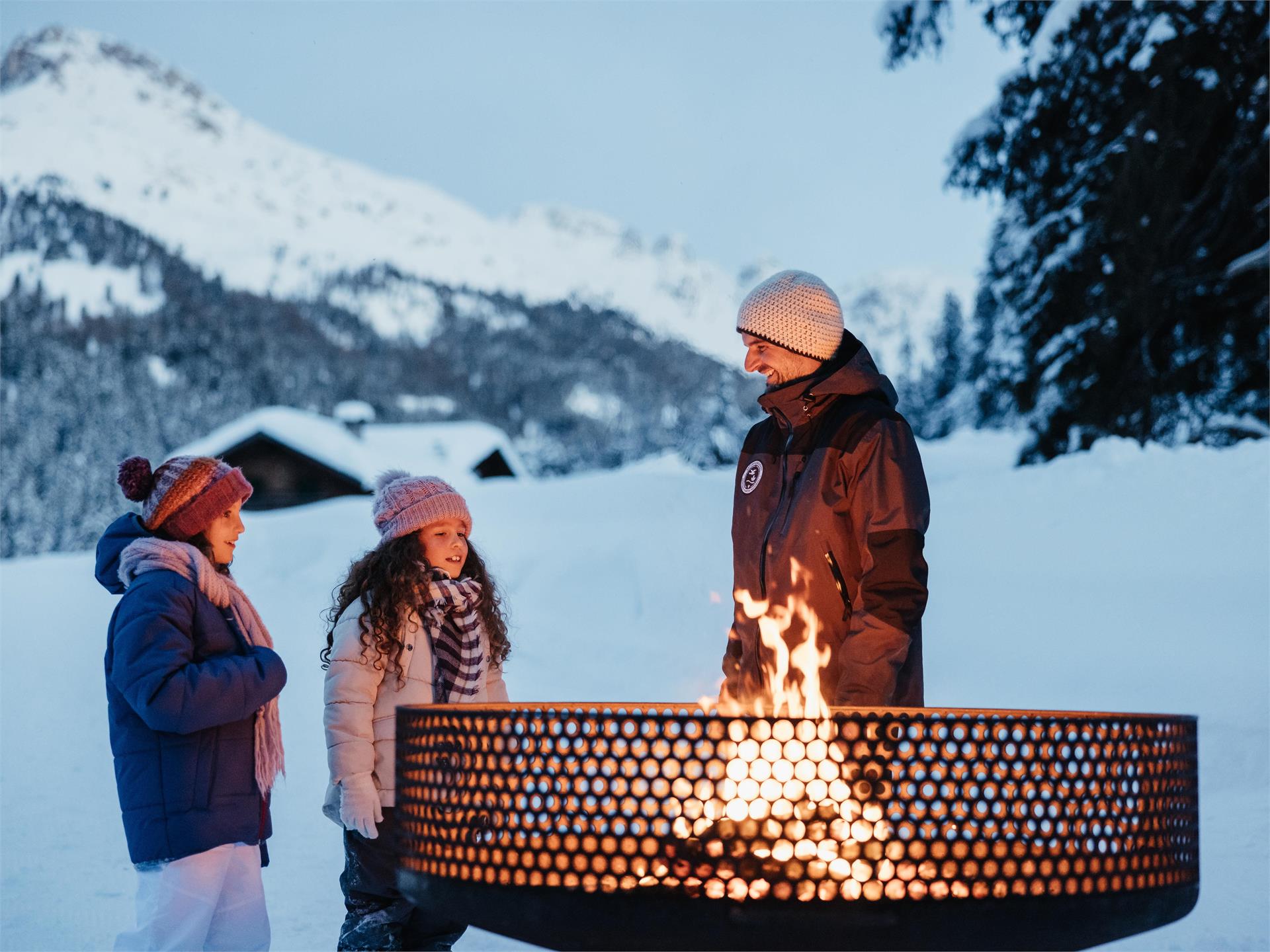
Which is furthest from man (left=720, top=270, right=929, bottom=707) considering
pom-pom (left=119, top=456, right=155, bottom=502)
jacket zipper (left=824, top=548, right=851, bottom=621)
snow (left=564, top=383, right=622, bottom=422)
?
snow (left=564, top=383, right=622, bottom=422)

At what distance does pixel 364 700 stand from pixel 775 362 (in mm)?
1421

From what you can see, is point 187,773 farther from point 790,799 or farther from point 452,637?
point 790,799

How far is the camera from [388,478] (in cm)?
396

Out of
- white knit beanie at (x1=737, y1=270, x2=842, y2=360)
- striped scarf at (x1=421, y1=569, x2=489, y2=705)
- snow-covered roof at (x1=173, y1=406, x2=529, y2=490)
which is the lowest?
striped scarf at (x1=421, y1=569, x2=489, y2=705)

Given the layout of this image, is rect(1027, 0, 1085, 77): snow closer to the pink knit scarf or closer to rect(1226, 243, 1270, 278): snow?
rect(1226, 243, 1270, 278): snow

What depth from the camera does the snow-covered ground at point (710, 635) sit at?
19.4 ft

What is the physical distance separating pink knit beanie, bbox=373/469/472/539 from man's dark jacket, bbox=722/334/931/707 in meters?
0.98

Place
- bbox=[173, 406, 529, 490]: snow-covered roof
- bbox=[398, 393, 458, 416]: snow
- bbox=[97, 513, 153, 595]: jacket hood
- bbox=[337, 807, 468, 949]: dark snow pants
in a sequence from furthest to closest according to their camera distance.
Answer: bbox=[398, 393, 458, 416]: snow, bbox=[173, 406, 529, 490]: snow-covered roof, bbox=[97, 513, 153, 595]: jacket hood, bbox=[337, 807, 468, 949]: dark snow pants

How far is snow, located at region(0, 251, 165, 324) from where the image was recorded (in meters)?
81.0

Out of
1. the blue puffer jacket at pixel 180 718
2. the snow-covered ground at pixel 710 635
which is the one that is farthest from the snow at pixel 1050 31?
the blue puffer jacket at pixel 180 718

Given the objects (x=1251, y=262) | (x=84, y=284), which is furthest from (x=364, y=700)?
(x=84, y=284)

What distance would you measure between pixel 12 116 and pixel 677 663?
196677 millimetres

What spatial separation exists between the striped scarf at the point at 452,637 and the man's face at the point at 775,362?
1.12m

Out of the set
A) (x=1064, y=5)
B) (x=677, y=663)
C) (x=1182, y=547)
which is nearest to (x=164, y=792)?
(x=677, y=663)
